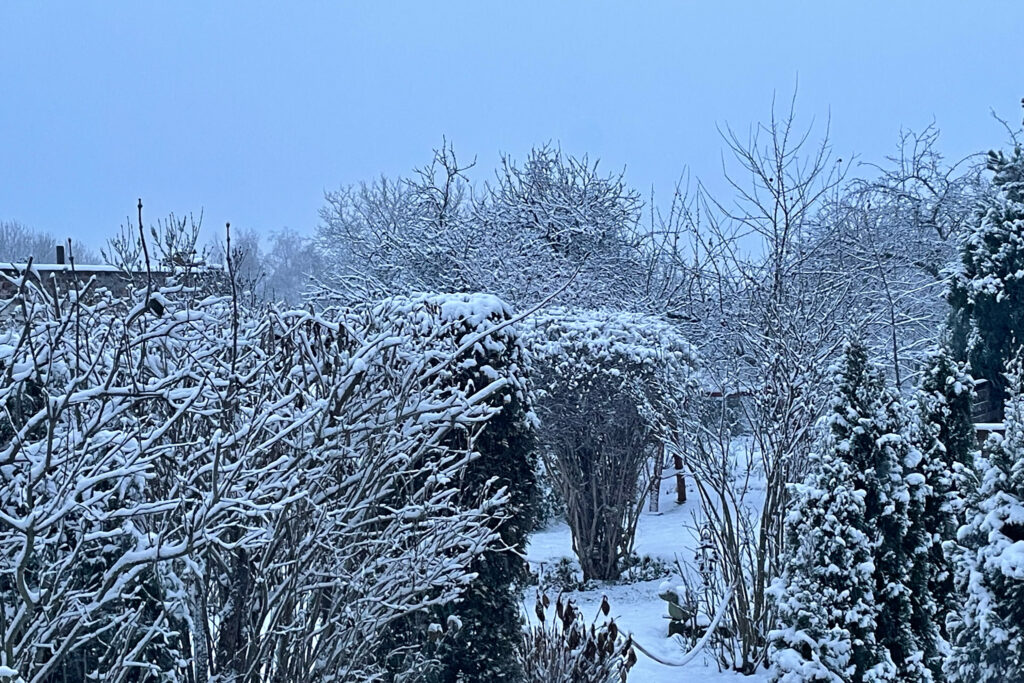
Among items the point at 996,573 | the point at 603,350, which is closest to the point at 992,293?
the point at 603,350

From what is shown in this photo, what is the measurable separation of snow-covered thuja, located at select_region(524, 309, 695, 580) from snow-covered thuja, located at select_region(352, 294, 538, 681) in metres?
2.99

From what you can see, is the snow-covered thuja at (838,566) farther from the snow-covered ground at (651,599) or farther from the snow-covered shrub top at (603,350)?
the snow-covered shrub top at (603,350)

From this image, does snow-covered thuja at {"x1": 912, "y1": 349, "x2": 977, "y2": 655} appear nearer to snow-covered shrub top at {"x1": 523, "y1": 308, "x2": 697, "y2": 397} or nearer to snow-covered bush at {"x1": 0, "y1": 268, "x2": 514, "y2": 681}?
snow-covered bush at {"x1": 0, "y1": 268, "x2": 514, "y2": 681}

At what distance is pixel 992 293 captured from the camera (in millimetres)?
8125

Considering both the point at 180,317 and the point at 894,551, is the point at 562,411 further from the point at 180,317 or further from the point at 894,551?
the point at 180,317

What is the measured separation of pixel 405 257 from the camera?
17.8 meters

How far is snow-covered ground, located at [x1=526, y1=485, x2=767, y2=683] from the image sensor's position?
6.21 metres

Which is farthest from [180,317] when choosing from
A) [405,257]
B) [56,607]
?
[405,257]

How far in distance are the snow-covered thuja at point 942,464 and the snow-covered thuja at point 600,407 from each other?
285 cm

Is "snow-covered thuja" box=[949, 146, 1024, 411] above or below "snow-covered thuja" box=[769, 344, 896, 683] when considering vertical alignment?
above

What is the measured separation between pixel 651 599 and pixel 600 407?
1765 mm

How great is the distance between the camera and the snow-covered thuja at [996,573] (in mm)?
3840

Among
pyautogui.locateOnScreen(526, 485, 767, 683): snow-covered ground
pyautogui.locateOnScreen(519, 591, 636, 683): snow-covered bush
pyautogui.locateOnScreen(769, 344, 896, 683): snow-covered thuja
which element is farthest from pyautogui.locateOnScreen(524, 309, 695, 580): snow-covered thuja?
→ pyautogui.locateOnScreen(769, 344, 896, 683): snow-covered thuja

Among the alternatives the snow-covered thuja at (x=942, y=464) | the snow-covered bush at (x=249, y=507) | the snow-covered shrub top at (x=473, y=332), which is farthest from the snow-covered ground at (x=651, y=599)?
the snow-covered bush at (x=249, y=507)
